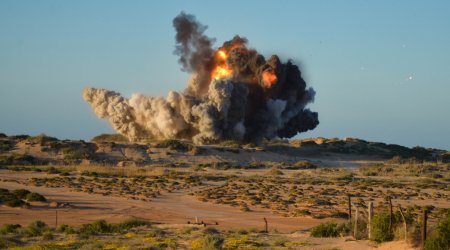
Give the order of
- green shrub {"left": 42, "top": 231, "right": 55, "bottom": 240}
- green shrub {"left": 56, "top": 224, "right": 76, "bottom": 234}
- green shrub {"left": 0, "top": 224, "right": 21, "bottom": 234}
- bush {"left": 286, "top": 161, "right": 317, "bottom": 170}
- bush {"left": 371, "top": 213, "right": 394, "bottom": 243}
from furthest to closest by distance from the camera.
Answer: bush {"left": 286, "top": 161, "right": 317, "bottom": 170}, green shrub {"left": 56, "top": 224, "right": 76, "bottom": 234}, green shrub {"left": 0, "top": 224, "right": 21, "bottom": 234}, green shrub {"left": 42, "top": 231, "right": 55, "bottom": 240}, bush {"left": 371, "top": 213, "right": 394, "bottom": 243}

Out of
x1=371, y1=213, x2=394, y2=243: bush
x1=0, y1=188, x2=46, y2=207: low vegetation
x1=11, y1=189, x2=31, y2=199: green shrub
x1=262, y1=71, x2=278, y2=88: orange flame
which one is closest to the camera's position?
x1=371, y1=213, x2=394, y2=243: bush

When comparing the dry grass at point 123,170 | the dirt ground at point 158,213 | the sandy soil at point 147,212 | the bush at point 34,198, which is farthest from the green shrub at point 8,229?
the dry grass at point 123,170

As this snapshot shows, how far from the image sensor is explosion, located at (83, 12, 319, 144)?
7288 cm

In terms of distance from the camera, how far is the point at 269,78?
257 feet

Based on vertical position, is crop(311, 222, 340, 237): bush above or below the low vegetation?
below

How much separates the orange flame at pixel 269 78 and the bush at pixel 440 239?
2426 inches

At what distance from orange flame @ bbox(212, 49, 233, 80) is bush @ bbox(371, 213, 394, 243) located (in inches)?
2399

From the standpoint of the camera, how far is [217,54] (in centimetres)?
8194

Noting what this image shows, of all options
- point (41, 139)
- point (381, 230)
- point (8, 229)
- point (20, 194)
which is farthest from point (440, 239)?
point (41, 139)

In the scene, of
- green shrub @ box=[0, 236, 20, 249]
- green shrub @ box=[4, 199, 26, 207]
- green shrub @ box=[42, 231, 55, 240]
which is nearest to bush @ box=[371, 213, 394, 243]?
green shrub @ box=[42, 231, 55, 240]

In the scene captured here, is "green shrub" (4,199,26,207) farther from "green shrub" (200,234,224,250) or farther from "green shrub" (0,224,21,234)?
"green shrub" (200,234,224,250)

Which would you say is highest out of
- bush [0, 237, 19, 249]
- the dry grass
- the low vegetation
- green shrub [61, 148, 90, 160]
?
green shrub [61, 148, 90, 160]

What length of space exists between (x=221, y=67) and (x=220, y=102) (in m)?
11.4

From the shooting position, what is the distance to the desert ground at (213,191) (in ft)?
72.8
